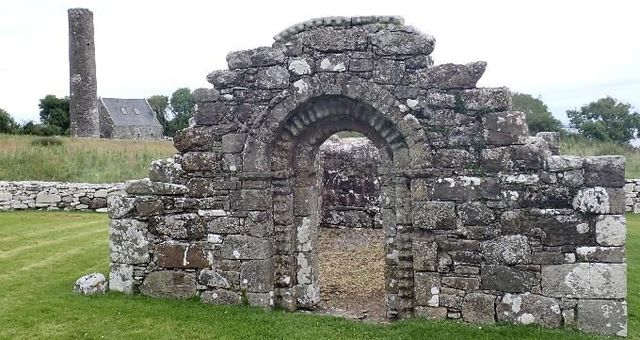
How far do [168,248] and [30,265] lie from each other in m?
4.47

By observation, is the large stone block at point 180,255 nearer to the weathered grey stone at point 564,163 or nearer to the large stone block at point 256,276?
the large stone block at point 256,276

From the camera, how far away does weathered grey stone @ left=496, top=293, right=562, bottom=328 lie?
7473 mm

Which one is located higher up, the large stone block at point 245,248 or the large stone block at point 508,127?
the large stone block at point 508,127

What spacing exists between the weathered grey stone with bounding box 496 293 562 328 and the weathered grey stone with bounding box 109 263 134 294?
5.59 meters

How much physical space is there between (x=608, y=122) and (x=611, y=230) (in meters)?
37.2

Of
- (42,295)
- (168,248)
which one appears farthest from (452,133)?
(42,295)

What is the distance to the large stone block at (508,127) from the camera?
299 inches

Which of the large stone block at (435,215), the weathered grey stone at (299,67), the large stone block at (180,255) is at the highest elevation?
the weathered grey stone at (299,67)

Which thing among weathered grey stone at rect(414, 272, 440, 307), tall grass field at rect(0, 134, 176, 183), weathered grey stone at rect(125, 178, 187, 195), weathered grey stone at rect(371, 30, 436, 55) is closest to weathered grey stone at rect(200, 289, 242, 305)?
weathered grey stone at rect(125, 178, 187, 195)

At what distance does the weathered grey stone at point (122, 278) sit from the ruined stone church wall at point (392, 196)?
2 centimetres

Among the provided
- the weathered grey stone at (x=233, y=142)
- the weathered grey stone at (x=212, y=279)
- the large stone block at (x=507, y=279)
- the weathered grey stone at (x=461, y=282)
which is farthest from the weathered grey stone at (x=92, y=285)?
the large stone block at (x=507, y=279)

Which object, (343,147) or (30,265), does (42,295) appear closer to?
(30,265)

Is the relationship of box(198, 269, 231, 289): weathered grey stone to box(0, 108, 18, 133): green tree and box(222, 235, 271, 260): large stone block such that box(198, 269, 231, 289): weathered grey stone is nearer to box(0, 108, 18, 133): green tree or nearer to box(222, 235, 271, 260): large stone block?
box(222, 235, 271, 260): large stone block

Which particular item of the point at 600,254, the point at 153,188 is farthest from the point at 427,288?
the point at 153,188
